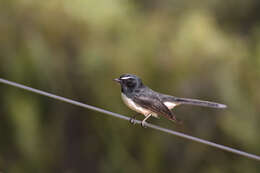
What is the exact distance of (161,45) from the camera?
368 inches

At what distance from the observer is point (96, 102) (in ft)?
28.7

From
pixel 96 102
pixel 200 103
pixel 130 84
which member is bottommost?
pixel 96 102

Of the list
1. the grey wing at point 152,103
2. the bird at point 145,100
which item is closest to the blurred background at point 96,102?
the bird at point 145,100

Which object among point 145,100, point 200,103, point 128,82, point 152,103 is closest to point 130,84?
point 128,82

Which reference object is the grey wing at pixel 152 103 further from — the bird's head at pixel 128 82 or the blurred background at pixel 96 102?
the blurred background at pixel 96 102

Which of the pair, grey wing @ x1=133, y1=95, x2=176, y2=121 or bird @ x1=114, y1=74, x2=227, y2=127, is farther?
bird @ x1=114, y1=74, x2=227, y2=127

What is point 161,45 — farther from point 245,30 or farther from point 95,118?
point 245,30

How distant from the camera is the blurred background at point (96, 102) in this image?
8.63 metres

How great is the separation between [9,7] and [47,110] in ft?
5.23

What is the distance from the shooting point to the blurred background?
28.3ft

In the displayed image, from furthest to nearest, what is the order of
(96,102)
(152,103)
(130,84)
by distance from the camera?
(96,102), (130,84), (152,103)

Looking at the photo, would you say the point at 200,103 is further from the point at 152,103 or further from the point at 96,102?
the point at 96,102

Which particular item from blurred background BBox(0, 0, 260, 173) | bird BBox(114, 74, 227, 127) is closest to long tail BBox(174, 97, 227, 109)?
bird BBox(114, 74, 227, 127)

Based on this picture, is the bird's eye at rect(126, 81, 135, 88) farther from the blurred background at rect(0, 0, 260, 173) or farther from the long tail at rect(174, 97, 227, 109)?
the blurred background at rect(0, 0, 260, 173)
